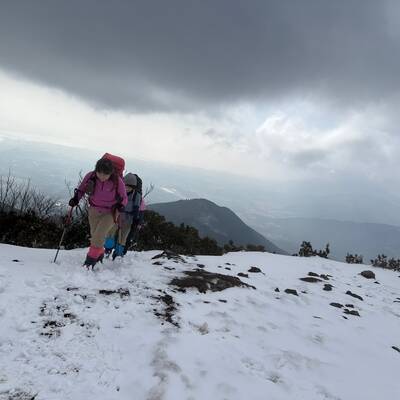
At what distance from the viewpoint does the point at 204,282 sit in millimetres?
7805

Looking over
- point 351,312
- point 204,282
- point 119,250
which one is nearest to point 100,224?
point 119,250

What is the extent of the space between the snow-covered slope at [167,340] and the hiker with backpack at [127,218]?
1.06 meters

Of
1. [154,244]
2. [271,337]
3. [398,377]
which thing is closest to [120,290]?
[271,337]

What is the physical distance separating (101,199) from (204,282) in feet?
10.4

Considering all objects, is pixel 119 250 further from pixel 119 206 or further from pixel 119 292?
pixel 119 292

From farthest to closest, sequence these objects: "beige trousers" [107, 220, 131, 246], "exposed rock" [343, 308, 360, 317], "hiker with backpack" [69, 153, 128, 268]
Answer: "beige trousers" [107, 220, 131, 246], "exposed rock" [343, 308, 360, 317], "hiker with backpack" [69, 153, 128, 268]

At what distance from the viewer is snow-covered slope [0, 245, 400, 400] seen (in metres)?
3.45

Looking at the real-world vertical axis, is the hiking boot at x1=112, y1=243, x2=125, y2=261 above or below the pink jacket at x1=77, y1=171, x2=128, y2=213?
below

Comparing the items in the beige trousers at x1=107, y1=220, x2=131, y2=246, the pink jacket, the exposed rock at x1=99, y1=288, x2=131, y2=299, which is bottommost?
the exposed rock at x1=99, y1=288, x2=131, y2=299

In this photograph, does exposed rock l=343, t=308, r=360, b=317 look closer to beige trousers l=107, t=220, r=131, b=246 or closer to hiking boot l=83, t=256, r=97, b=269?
beige trousers l=107, t=220, r=131, b=246

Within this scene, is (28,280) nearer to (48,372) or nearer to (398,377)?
(48,372)

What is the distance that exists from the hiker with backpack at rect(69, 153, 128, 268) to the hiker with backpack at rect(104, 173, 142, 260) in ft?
3.45

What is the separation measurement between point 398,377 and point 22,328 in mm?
5519

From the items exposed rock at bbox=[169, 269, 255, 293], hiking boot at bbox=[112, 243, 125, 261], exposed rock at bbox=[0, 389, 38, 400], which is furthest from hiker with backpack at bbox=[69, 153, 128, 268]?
exposed rock at bbox=[0, 389, 38, 400]
